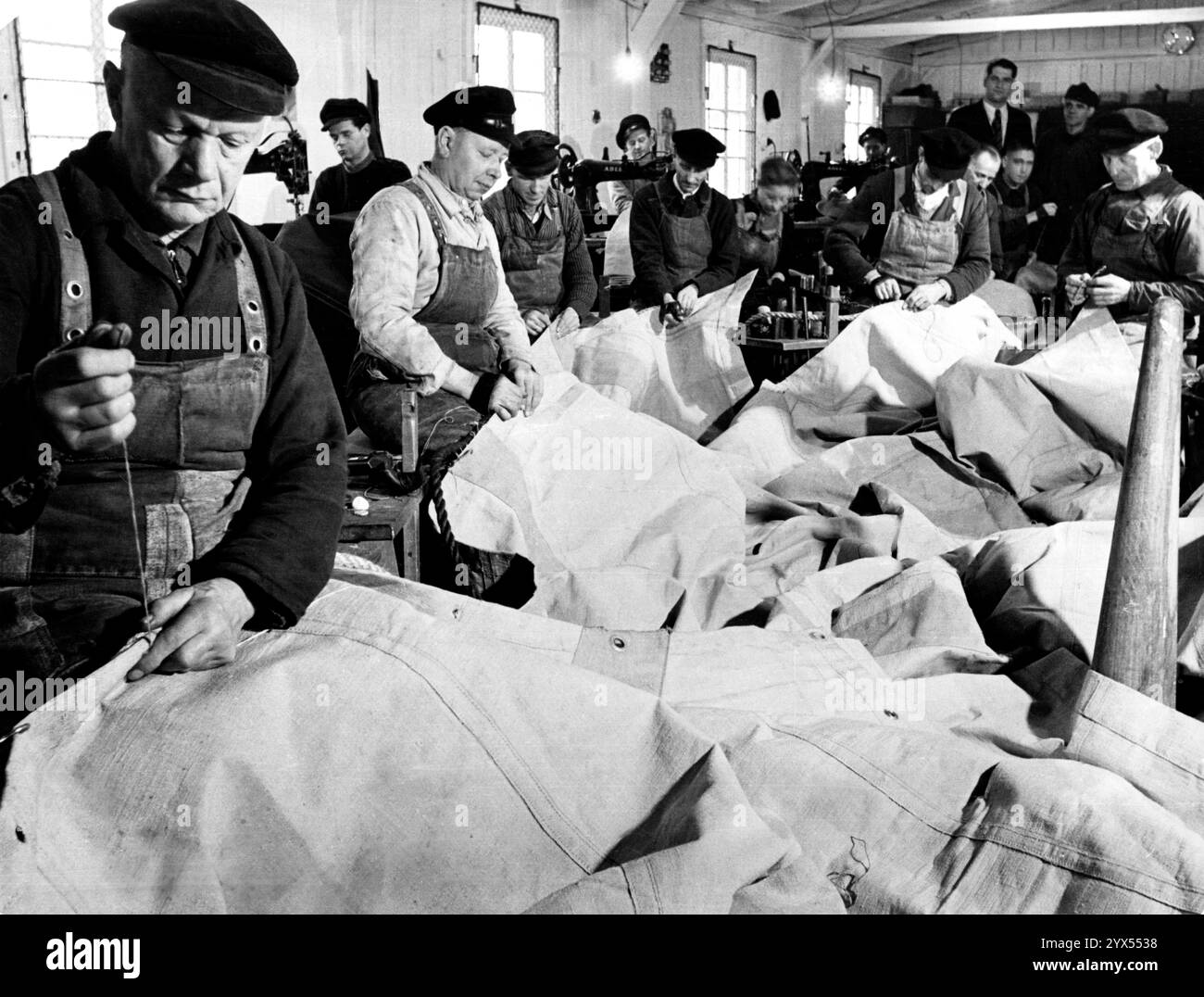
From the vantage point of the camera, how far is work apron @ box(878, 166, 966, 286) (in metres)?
5.55

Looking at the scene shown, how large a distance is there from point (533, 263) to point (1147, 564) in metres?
3.78

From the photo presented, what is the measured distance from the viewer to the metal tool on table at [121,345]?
1271 mm

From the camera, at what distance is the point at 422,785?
1.41 meters

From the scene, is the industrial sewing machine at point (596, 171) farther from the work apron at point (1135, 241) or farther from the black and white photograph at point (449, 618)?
the black and white photograph at point (449, 618)

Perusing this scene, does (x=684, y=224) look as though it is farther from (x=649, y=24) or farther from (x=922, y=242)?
(x=649, y=24)

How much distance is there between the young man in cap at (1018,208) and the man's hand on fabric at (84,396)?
8389 millimetres

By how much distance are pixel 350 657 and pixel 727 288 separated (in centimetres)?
433

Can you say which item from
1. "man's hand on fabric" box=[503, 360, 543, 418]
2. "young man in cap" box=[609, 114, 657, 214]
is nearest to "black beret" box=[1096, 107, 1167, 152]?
"man's hand on fabric" box=[503, 360, 543, 418]

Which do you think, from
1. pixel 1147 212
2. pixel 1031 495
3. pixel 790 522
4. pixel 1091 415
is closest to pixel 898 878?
pixel 790 522

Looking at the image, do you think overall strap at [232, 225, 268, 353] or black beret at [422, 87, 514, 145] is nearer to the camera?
overall strap at [232, 225, 268, 353]

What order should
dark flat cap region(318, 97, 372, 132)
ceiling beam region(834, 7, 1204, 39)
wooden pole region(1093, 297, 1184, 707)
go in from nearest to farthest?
wooden pole region(1093, 297, 1184, 707) → dark flat cap region(318, 97, 372, 132) → ceiling beam region(834, 7, 1204, 39)

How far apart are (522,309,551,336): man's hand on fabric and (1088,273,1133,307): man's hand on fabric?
2155mm

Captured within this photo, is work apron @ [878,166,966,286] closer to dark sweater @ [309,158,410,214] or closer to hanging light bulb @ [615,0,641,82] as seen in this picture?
dark sweater @ [309,158,410,214]
